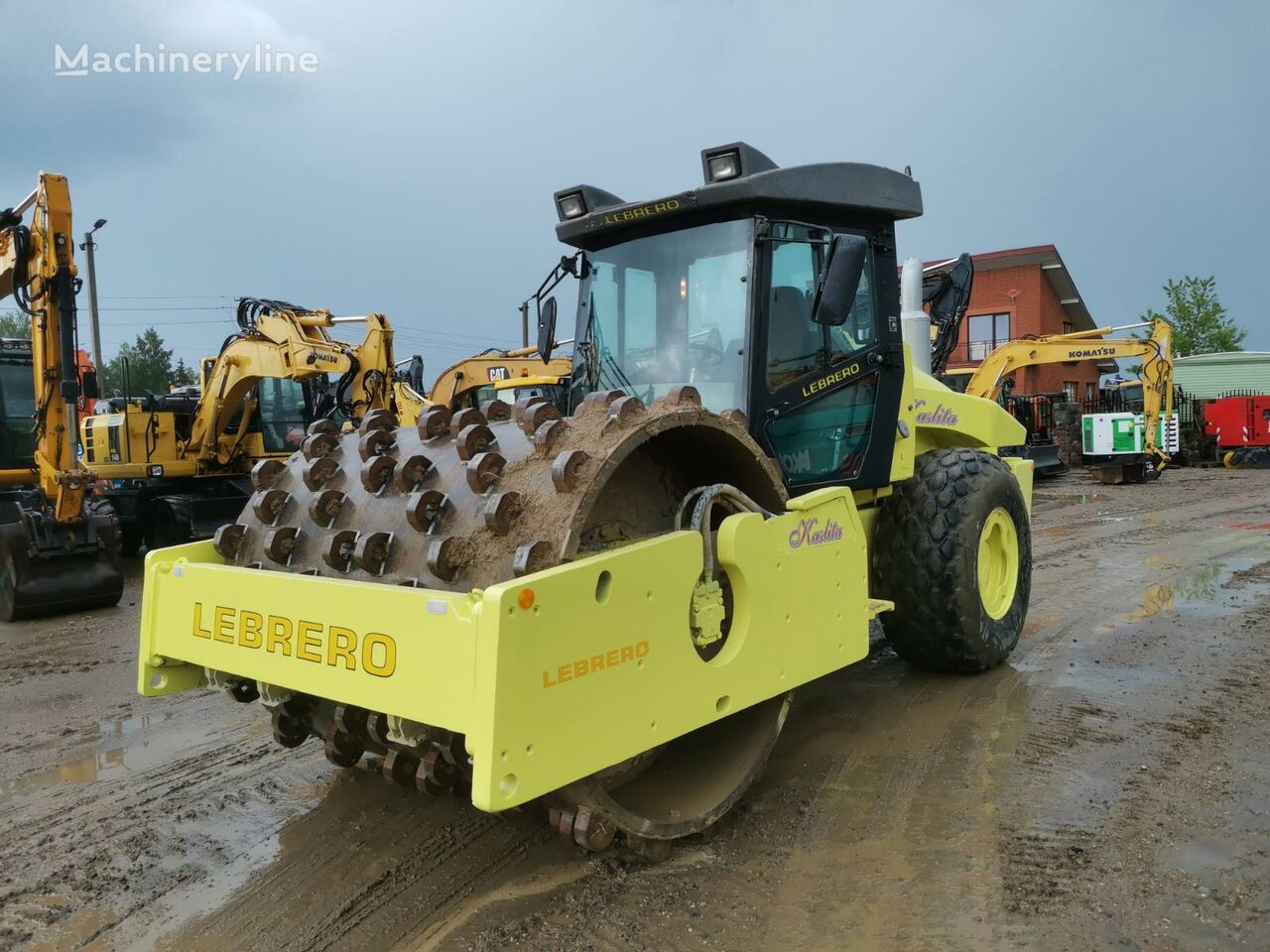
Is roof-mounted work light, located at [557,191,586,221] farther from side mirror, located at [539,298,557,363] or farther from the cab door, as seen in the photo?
the cab door

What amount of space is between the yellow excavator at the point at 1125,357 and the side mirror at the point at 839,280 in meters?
14.4

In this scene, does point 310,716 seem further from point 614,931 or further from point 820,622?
point 820,622

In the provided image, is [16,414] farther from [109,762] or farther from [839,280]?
[839,280]

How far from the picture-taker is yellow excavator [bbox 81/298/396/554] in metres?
10.6

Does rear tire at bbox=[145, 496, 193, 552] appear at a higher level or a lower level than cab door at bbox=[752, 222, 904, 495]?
lower

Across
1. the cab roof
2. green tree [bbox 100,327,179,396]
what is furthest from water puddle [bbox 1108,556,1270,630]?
green tree [bbox 100,327,179,396]

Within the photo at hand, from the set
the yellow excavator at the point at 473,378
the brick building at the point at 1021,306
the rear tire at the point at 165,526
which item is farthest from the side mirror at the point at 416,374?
the brick building at the point at 1021,306

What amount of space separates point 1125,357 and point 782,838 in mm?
17778

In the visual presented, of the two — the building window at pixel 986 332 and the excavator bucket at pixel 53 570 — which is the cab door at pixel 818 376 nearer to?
the excavator bucket at pixel 53 570

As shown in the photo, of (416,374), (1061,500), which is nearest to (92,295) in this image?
(416,374)

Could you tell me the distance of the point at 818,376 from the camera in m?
4.11

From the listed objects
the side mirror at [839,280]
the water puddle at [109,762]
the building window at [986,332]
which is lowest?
the water puddle at [109,762]

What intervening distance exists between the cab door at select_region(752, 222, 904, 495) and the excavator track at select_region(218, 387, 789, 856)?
68cm

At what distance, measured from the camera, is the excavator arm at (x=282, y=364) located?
34.0ft
